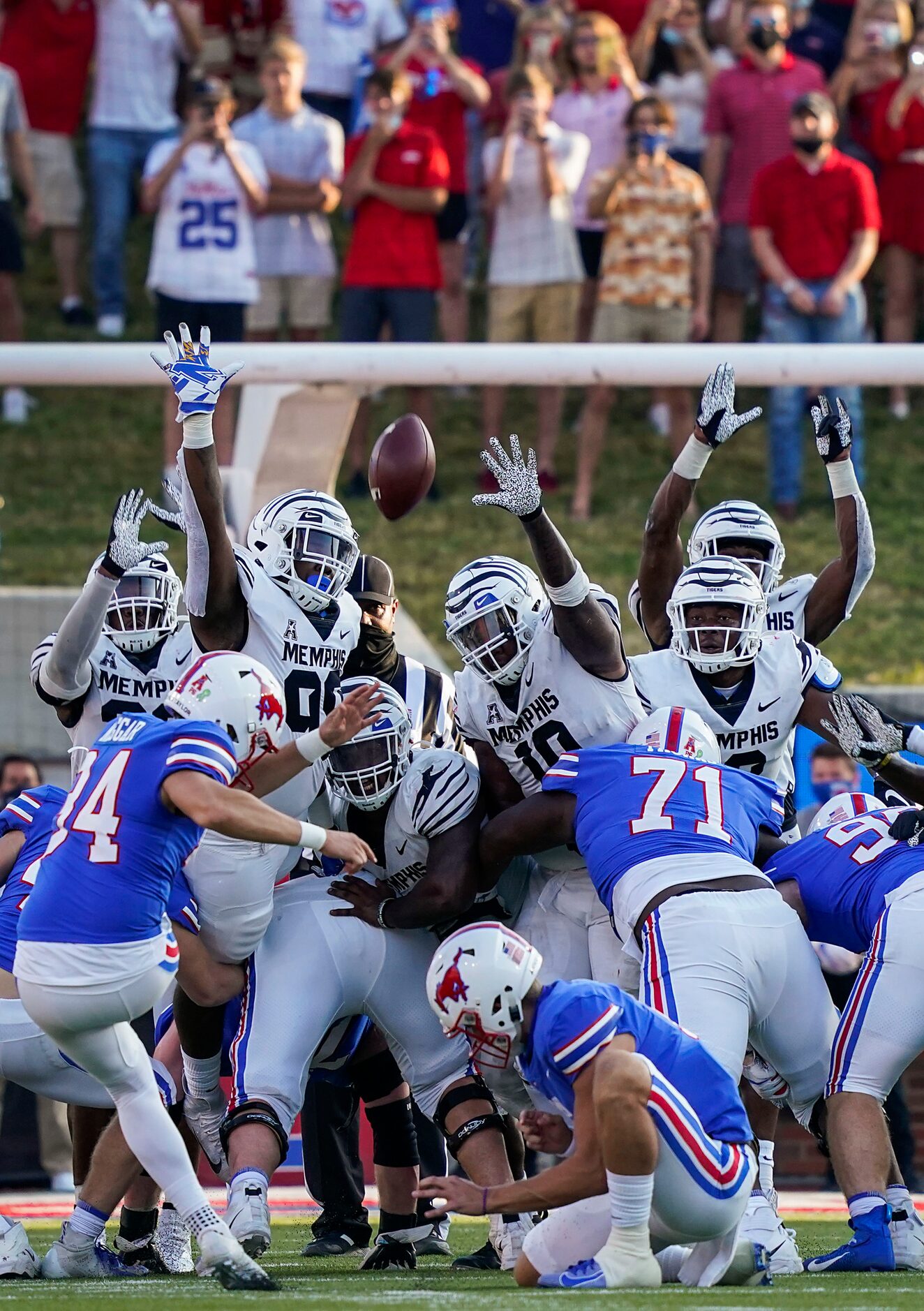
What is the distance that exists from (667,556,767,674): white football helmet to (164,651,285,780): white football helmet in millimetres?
1402

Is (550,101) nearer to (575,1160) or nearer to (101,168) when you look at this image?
(101,168)

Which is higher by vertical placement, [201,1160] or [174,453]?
[174,453]

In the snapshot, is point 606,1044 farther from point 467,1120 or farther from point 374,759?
point 374,759

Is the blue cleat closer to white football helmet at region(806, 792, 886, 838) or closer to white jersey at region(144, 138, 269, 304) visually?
white football helmet at region(806, 792, 886, 838)

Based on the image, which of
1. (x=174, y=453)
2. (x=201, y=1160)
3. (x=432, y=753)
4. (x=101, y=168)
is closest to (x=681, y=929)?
(x=432, y=753)

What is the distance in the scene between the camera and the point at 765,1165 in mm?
6156

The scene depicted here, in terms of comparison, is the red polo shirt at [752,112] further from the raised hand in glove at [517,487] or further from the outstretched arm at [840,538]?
the raised hand in glove at [517,487]

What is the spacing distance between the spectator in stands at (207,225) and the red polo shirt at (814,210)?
8.70ft

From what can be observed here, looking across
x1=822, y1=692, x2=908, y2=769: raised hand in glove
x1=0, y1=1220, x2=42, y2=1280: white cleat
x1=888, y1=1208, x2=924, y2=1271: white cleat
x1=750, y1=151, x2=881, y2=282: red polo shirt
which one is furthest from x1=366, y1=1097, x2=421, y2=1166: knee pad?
x1=750, y1=151, x2=881, y2=282: red polo shirt

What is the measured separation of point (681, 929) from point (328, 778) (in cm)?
119

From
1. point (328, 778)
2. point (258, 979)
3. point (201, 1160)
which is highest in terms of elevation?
point (328, 778)

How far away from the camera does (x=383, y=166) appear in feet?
36.9

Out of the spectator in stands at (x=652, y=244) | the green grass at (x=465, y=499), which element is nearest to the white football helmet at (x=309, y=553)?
the green grass at (x=465, y=499)

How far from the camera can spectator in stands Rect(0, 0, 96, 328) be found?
486 inches
